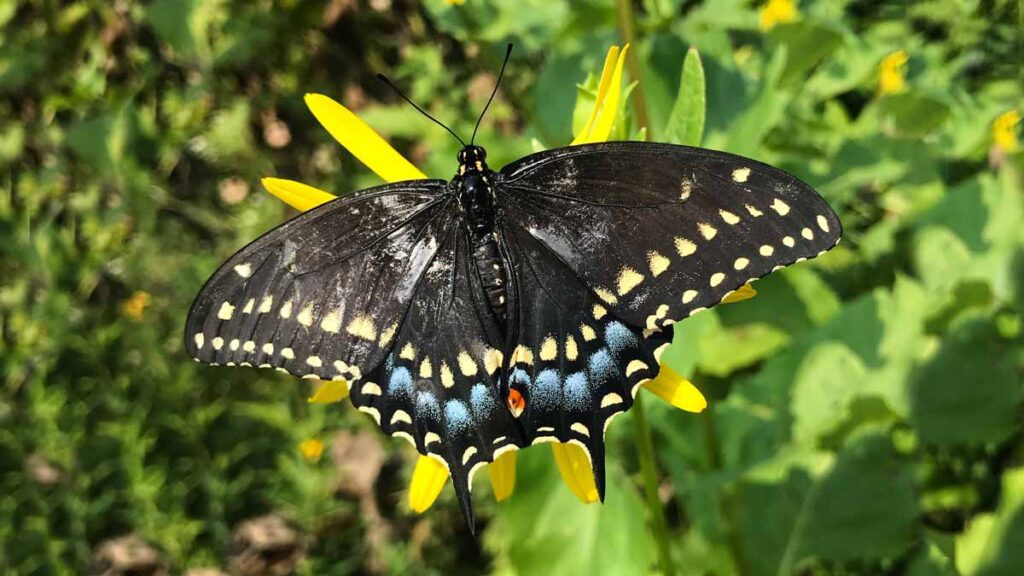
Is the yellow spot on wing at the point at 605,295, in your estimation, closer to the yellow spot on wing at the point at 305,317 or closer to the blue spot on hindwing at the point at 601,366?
the blue spot on hindwing at the point at 601,366

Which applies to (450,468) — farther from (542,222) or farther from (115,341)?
(115,341)

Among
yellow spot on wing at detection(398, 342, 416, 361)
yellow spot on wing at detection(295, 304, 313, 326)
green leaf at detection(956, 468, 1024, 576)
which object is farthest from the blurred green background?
yellow spot on wing at detection(295, 304, 313, 326)

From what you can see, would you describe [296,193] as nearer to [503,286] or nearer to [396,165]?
[396,165]

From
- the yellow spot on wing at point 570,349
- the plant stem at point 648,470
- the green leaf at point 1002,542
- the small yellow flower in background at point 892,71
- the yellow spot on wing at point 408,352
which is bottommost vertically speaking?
the green leaf at point 1002,542

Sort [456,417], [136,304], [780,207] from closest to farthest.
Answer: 1. [780,207]
2. [456,417]
3. [136,304]

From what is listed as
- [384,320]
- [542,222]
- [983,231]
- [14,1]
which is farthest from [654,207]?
[14,1]

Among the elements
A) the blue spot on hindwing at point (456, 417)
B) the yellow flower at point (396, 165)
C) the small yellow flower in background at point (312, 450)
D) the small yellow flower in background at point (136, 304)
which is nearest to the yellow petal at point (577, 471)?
the yellow flower at point (396, 165)

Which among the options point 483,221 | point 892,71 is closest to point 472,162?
point 483,221
